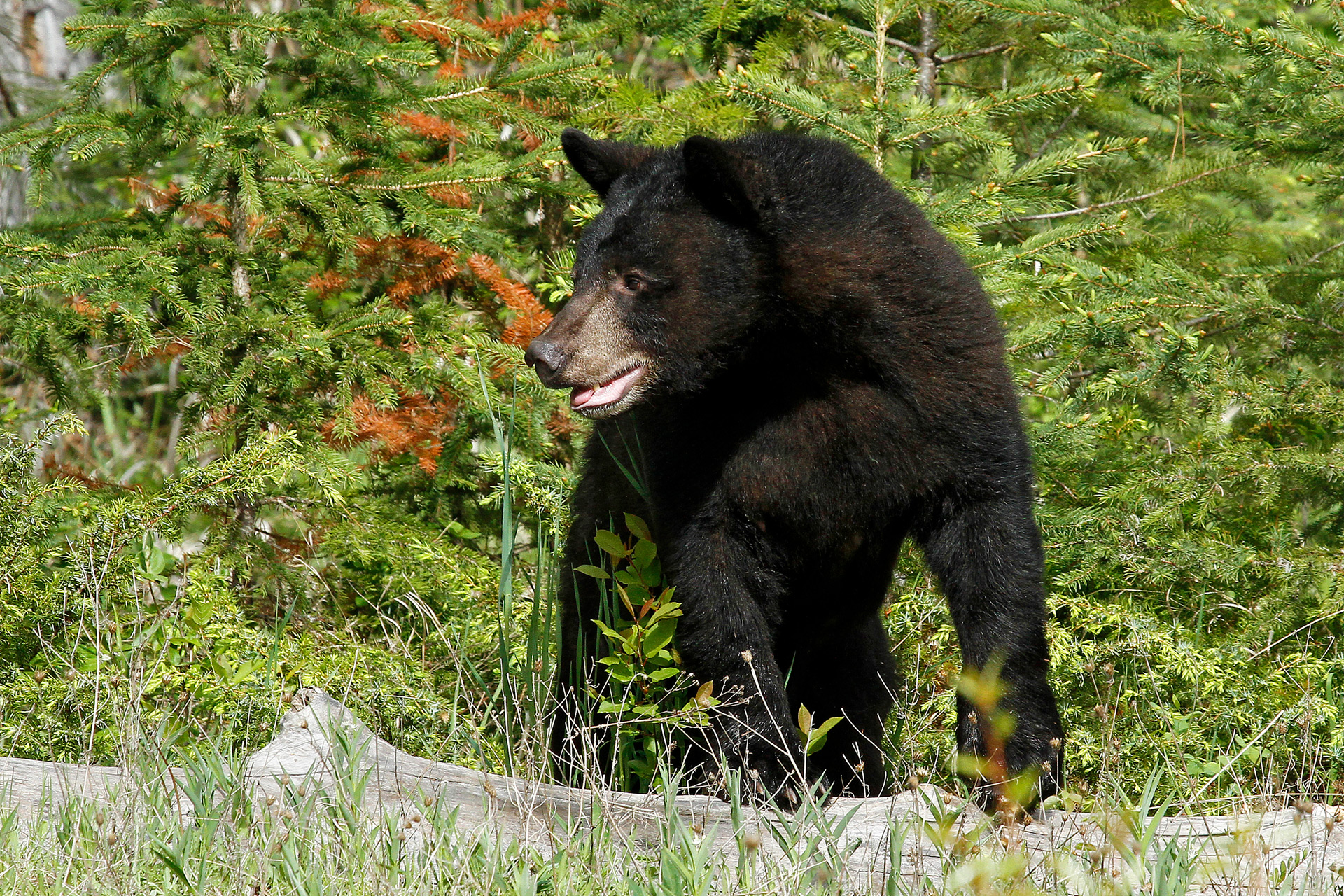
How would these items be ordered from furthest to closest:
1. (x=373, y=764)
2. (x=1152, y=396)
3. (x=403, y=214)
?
(x=1152, y=396) < (x=403, y=214) < (x=373, y=764)

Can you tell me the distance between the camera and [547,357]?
3.10 meters

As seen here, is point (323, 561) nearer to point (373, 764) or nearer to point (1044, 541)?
point (373, 764)

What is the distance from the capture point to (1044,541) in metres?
4.34

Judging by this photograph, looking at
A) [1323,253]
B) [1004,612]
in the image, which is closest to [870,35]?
[1323,253]

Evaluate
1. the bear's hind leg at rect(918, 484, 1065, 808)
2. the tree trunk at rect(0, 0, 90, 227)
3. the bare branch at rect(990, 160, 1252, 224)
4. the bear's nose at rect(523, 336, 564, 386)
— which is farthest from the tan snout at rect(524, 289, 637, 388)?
the tree trunk at rect(0, 0, 90, 227)

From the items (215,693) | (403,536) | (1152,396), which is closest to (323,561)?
(403,536)

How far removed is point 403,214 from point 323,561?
4.67 ft

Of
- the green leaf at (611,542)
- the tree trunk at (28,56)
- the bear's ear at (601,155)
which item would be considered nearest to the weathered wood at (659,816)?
the green leaf at (611,542)

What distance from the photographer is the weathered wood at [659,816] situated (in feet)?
8.30

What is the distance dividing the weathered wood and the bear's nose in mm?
975

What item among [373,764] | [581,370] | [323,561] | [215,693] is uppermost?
[581,370]

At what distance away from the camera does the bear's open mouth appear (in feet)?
10.2

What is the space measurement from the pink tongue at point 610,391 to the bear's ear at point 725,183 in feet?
1.48

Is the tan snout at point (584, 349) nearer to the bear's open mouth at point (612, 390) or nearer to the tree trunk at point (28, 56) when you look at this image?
the bear's open mouth at point (612, 390)
